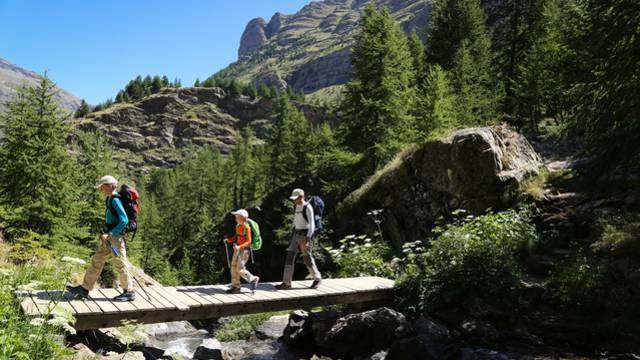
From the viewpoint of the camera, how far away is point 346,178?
85.5 ft

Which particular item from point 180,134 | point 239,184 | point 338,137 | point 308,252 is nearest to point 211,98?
point 180,134

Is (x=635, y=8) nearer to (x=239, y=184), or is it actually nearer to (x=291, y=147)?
(x=291, y=147)

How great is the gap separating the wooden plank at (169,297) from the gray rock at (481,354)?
203 inches

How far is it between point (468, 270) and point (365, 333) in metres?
2.73

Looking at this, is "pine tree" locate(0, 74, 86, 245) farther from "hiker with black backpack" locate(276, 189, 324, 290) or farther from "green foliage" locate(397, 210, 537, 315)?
"green foliage" locate(397, 210, 537, 315)

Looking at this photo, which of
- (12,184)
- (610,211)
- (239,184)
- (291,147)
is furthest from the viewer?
(239,184)

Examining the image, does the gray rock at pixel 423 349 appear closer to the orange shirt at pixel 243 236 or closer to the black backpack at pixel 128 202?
the orange shirt at pixel 243 236

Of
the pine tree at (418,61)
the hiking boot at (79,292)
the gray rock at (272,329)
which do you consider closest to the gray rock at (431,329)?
the hiking boot at (79,292)

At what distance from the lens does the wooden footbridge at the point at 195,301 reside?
6.70 m

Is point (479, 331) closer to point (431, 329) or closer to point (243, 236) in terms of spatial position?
point (431, 329)

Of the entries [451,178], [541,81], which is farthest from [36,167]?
[541,81]

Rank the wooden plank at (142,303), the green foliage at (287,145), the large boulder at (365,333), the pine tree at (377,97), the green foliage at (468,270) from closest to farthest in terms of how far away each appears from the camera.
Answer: the wooden plank at (142,303)
the green foliage at (468,270)
the large boulder at (365,333)
the pine tree at (377,97)
the green foliage at (287,145)

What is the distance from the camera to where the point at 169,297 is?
820 cm

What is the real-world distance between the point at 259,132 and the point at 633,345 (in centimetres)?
15443
